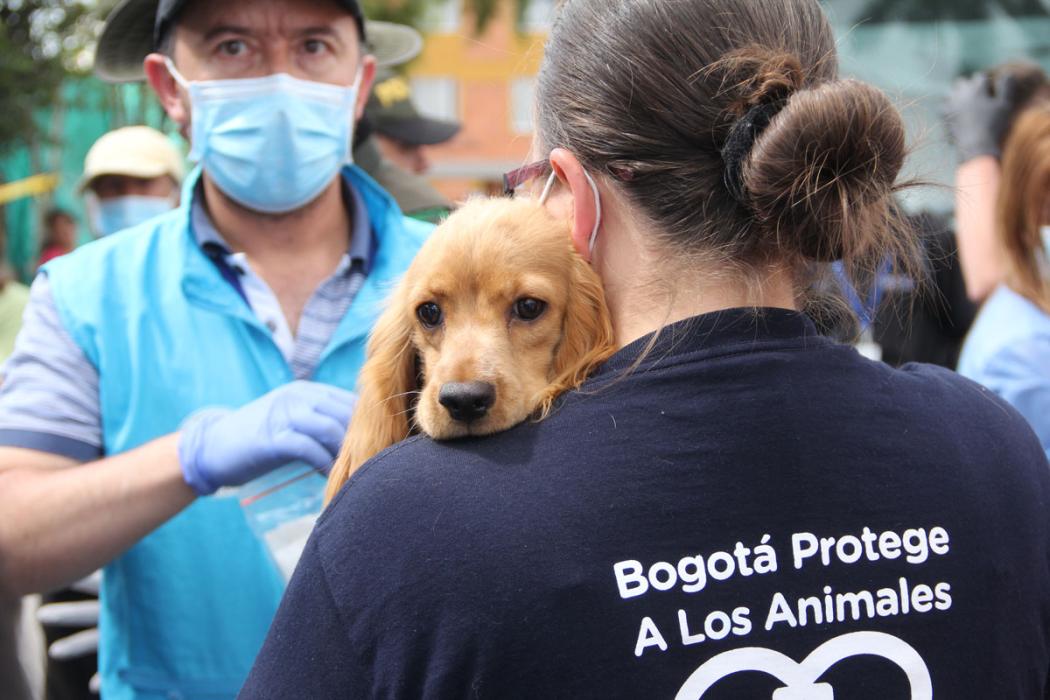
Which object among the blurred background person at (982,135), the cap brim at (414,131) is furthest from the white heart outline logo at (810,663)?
the cap brim at (414,131)

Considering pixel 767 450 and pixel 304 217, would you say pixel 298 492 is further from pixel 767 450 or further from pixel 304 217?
pixel 767 450

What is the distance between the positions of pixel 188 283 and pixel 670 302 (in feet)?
5.38

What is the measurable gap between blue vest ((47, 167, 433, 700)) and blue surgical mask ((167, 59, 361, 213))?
332 millimetres

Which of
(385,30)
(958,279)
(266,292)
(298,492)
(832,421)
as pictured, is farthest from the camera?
(958,279)

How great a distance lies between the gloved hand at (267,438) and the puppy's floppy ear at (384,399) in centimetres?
10

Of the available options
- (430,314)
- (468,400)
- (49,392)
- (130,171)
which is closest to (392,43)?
(49,392)

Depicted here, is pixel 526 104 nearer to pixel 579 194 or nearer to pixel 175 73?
pixel 579 194

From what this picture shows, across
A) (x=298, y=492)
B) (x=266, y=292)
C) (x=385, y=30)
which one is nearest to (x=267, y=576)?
(x=298, y=492)

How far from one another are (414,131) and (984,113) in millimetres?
3232

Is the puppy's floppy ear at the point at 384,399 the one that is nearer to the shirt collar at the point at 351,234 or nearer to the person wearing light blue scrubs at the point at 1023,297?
the shirt collar at the point at 351,234

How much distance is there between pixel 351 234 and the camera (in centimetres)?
308

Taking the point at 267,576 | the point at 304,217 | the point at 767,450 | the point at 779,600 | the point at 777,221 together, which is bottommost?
the point at 267,576

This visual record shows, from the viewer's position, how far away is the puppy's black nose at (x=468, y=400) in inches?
67.2

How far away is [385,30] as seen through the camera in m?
4.90
